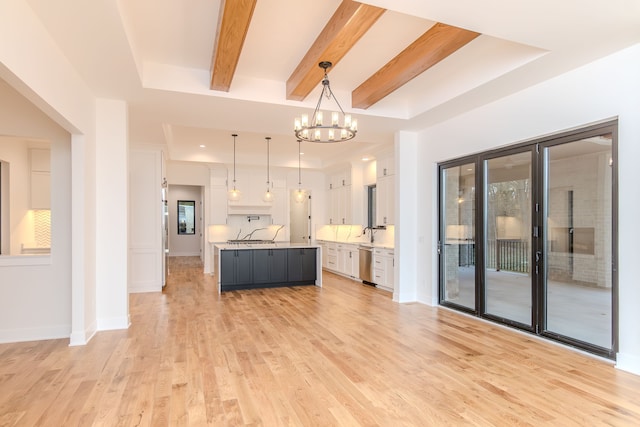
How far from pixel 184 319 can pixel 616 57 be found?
5.50 meters

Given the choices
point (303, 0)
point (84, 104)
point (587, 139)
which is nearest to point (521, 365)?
point (587, 139)

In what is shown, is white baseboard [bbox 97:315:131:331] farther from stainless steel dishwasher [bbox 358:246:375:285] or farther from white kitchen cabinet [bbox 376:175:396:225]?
white kitchen cabinet [bbox 376:175:396:225]

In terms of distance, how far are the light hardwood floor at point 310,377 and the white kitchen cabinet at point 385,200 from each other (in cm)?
276

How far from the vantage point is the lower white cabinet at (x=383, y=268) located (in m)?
6.64

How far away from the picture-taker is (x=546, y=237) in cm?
390

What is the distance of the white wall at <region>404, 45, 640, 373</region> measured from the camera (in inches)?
120

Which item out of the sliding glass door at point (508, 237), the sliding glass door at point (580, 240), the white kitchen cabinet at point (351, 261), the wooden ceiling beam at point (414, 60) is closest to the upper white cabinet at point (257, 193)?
the white kitchen cabinet at point (351, 261)

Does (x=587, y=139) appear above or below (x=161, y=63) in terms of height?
below

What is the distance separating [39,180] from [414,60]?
18.0 feet

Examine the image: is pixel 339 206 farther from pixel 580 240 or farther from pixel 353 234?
pixel 580 240

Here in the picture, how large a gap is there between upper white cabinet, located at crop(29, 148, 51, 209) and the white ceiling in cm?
135

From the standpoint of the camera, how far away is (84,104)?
3828 millimetres

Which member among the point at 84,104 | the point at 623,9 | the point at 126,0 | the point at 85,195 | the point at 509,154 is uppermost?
the point at 126,0

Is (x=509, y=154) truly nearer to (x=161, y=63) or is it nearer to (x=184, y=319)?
(x=161, y=63)
